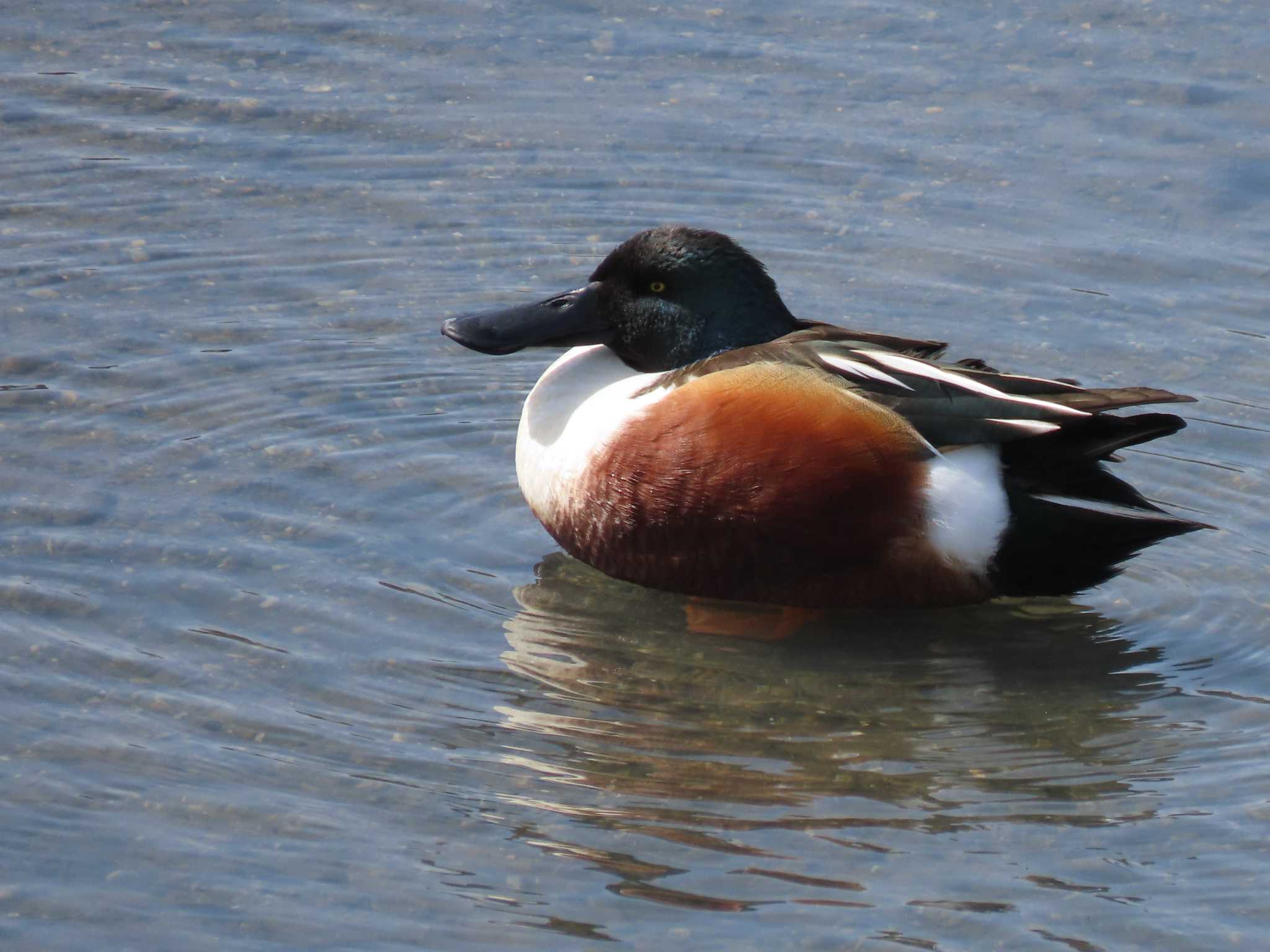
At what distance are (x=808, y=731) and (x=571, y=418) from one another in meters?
1.31

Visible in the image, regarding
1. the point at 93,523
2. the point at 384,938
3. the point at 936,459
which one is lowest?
the point at 384,938

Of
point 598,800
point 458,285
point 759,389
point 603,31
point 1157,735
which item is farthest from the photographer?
point 603,31

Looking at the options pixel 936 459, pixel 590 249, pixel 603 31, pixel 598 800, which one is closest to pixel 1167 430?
pixel 936 459

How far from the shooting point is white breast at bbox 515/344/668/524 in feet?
18.4

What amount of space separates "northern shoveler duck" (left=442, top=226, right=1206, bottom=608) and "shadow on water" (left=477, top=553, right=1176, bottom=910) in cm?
17

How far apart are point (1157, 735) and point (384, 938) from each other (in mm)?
2168

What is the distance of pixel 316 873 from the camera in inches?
167

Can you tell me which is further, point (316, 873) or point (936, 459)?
point (936, 459)

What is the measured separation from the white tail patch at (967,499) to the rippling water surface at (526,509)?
0.38m

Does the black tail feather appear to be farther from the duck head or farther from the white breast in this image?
the white breast

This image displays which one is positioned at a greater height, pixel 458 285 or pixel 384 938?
pixel 458 285

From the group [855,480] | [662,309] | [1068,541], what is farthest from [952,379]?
[662,309]

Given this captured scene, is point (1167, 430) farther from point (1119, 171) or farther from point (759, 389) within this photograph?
point (1119, 171)

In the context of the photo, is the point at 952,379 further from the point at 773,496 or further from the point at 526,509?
the point at 526,509
